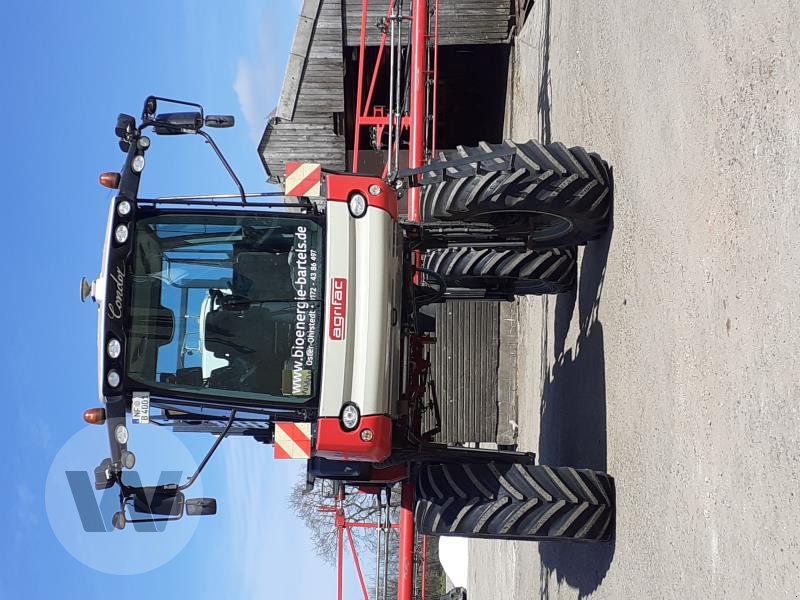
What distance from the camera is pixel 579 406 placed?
7.34 meters

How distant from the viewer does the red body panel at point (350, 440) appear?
549 cm

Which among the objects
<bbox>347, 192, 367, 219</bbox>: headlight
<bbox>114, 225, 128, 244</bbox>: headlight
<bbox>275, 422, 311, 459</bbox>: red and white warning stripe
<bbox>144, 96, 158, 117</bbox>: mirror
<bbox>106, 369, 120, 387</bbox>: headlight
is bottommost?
<bbox>275, 422, 311, 459</bbox>: red and white warning stripe

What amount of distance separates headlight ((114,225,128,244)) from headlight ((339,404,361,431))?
170 centimetres

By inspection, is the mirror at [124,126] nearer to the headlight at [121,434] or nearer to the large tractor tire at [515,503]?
the headlight at [121,434]

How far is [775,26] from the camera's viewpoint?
393cm

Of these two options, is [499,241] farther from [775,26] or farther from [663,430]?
[775,26]

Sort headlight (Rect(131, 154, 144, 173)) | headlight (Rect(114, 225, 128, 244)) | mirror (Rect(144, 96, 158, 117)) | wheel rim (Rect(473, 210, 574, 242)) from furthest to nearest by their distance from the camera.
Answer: wheel rim (Rect(473, 210, 574, 242)), mirror (Rect(144, 96, 158, 117)), headlight (Rect(131, 154, 144, 173)), headlight (Rect(114, 225, 128, 244))

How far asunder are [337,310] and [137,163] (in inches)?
65.6

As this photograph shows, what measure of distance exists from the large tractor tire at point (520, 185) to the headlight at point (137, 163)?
1.88 metres

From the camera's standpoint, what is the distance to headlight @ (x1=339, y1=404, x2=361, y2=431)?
5.51 m

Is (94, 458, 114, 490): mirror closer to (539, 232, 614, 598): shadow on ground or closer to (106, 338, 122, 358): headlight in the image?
(106, 338, 122, 358): headlight

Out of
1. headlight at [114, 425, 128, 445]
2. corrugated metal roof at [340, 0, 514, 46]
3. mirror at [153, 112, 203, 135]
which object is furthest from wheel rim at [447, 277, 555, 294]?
corrugated metal roof at [340, 0, 514, 46]

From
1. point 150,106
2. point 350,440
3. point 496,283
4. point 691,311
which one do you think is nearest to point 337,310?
point 350,440

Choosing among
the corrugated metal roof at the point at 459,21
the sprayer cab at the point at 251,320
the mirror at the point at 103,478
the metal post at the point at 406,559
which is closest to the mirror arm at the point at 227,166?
the sprayer cab at the point at 251,320
